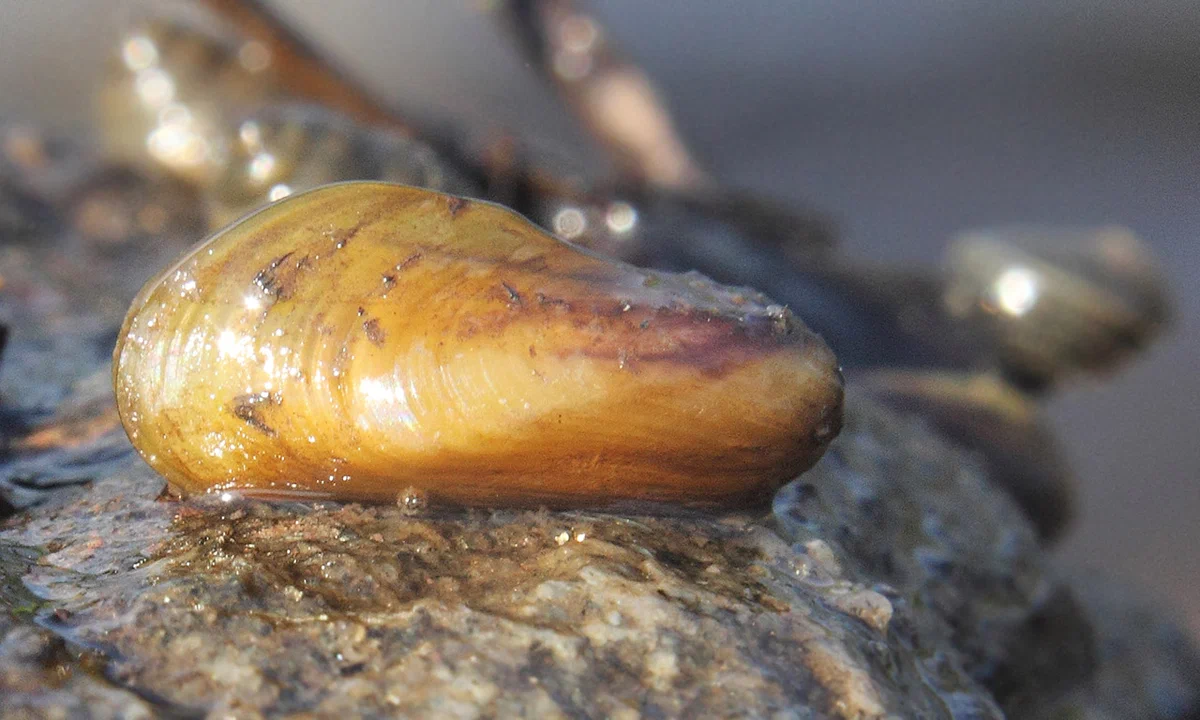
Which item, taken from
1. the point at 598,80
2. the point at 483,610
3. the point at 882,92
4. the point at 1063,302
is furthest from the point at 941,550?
the point at 882,92

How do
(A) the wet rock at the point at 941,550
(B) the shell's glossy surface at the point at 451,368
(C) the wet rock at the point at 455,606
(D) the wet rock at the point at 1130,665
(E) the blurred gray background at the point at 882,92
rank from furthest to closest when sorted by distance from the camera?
(E) the blurred gray background at the point at 882,92
(D) the wet rock at the point at 1130,665
(A) the wet rock at the point at 941,550
(B) the shell's glossy surface at the point at 451,368
(C) the wet rock at the point at 455,606

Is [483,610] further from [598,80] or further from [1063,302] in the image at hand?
[598,80]

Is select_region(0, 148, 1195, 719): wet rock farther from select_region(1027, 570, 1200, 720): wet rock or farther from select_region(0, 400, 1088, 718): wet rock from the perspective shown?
select_region(1027, 570, 1200, 720): wet rock

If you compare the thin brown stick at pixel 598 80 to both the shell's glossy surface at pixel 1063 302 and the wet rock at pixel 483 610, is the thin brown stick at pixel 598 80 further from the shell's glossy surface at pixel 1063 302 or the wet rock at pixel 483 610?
the wet rock at pixel 483 610

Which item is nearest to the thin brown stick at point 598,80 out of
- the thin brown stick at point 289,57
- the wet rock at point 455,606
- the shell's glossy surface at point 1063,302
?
the thin brown stick at point 289,57

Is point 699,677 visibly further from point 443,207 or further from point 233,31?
point 233,31
